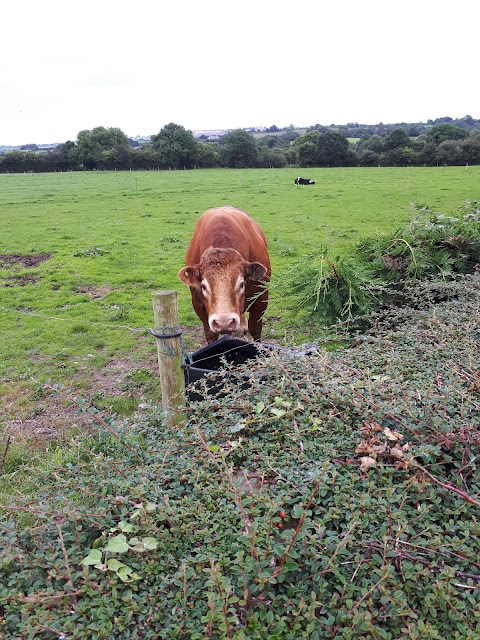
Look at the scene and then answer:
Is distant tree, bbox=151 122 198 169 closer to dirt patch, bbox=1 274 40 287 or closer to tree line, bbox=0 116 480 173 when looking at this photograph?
tree line, bbox=0 116 480 173

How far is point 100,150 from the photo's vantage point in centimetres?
5938

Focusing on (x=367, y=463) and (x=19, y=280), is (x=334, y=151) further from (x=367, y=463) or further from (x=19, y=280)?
(x=367, y=463)

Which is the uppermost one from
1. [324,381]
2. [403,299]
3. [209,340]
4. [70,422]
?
[324,381]

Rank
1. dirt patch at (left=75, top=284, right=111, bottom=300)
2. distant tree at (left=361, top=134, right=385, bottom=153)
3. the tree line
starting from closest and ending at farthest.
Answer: dirt patch at (left=75, top=284, right=111, bottom=300) → the tree line → distant tree at (left=361, top=134, right=385, bottom=153)

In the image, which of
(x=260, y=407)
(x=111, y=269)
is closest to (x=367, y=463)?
(x=260, y=407)

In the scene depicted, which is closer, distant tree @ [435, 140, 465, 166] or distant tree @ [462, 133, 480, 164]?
distant tree @ [462, 133, 480, 164]

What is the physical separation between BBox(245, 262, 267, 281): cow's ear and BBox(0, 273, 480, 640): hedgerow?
2.83 metres

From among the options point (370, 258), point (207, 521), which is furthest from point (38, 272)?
point (207, 521)

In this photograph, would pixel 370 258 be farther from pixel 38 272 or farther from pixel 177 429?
pixel 38 272

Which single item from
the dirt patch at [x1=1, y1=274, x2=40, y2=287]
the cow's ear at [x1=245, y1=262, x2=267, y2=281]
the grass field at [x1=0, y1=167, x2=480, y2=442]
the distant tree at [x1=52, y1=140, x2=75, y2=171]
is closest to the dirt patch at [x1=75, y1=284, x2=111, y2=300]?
the grass field at [x1=0, y1=167, x2=480, y2=442]

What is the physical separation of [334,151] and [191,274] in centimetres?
5805

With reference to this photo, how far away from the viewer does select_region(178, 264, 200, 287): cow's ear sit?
5.36 metres

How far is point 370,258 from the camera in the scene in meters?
6.46

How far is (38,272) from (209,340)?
24.4 ft
